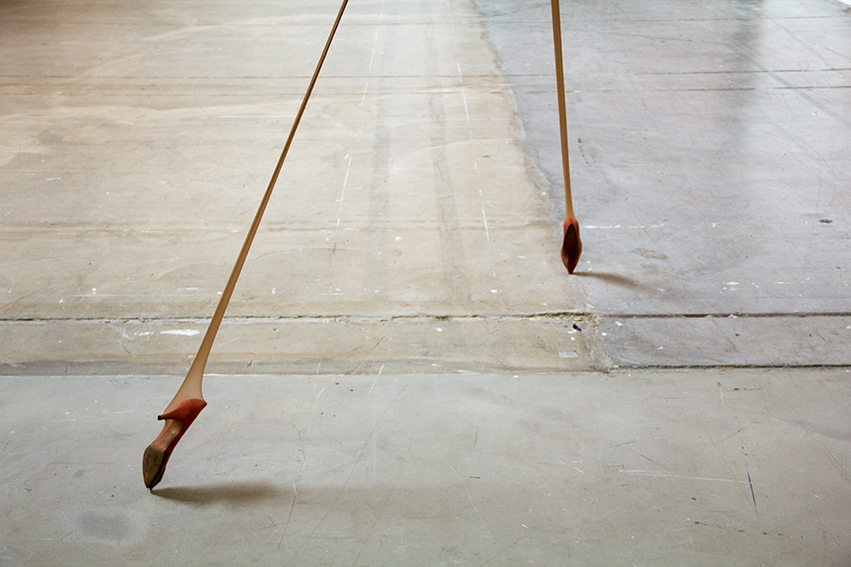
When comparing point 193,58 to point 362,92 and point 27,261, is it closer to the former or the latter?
point 362,92

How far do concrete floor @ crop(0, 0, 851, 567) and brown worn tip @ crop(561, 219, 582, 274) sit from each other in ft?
0.23

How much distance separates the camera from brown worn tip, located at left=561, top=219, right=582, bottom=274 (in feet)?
7.27

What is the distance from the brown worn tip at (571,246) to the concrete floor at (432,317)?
0.23 ft

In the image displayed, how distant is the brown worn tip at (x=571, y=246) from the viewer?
7.27 feet

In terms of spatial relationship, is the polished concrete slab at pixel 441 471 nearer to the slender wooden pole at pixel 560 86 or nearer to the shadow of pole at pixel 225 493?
the shadow of pole at pixel 225 493

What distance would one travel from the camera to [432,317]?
2.11 metres

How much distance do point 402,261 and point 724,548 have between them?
4.74ft

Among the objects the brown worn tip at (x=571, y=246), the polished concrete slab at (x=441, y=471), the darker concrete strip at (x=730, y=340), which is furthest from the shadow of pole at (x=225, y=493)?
the brown worn tip at (x=571, y=246)

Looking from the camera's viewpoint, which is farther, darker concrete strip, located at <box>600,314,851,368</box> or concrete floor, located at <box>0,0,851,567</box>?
darker concrete strip, located at <box>600,314,851,368</box>

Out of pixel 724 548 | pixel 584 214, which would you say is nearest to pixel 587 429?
pixel 724 548

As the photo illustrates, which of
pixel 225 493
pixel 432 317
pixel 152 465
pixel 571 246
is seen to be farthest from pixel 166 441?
pixel 571 246

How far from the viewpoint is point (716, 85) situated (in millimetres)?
4098

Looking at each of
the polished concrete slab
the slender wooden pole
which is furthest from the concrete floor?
the slender wooden pole

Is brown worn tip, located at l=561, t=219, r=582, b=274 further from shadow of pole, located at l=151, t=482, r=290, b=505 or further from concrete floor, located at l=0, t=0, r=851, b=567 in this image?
shadow of pole, located at l=151, t=482, r=290, b=505
